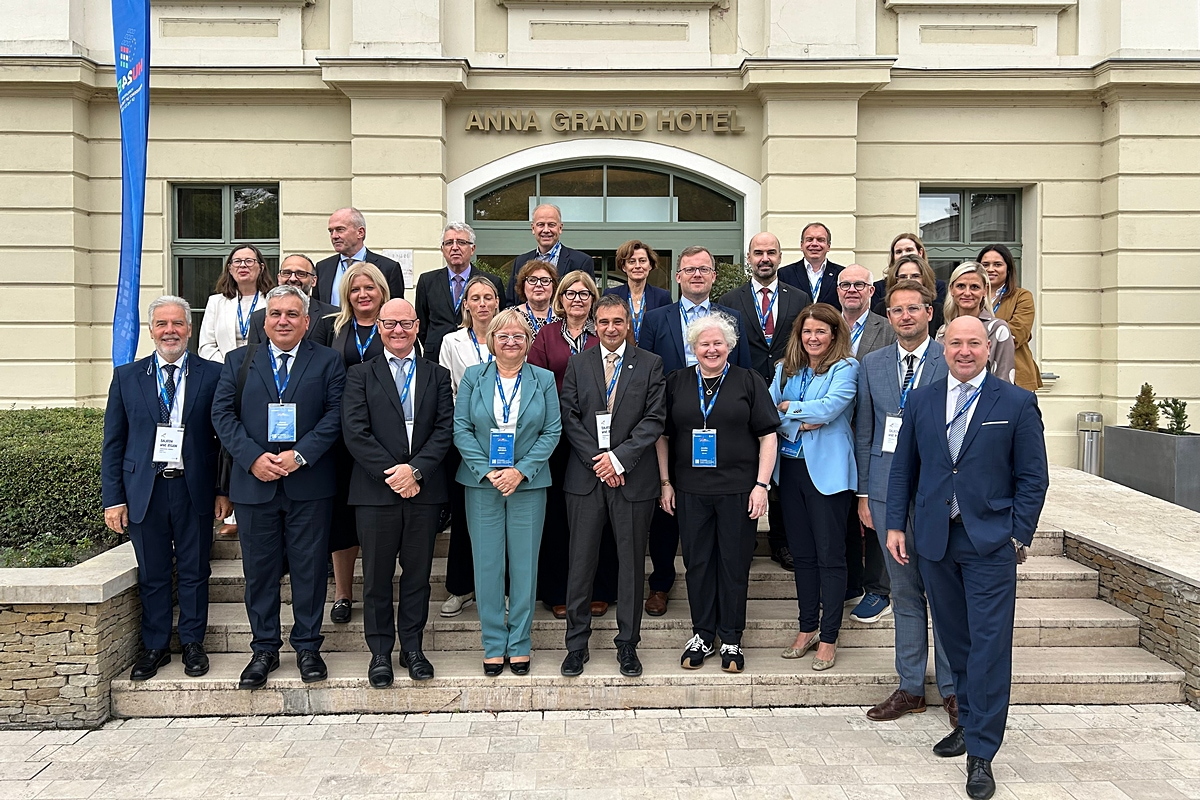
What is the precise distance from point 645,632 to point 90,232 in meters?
8.30

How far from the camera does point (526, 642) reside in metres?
4.69

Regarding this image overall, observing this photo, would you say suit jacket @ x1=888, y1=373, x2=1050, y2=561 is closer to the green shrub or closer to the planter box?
the green shrub

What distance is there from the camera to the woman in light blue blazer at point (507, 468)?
4.54 meters

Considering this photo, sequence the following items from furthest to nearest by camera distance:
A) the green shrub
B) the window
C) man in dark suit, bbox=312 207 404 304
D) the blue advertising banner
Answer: the window < the blue advertising banner < man in dark suit, bbox=312 207 404 304 < the green shrub

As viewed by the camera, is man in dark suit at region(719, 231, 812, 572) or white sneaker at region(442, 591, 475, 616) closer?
white sneaker at region(442, 591, 475, 616)

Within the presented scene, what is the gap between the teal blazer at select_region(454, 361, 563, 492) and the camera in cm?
454

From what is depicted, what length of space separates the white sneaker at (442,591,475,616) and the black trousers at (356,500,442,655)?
1.68 ft

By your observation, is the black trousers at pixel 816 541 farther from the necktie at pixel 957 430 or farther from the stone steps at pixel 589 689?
the necktie at pixel 957 430

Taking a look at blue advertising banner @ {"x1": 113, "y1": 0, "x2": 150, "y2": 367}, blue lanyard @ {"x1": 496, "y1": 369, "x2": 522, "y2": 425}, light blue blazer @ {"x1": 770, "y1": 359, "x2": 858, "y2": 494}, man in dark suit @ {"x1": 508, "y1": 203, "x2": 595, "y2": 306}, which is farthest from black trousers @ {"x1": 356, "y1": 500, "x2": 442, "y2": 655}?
blue advertising banner @ {"x1": 113, "y1": 0, "x2": 150, "y2": 367}

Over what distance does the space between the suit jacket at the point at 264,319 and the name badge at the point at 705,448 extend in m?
2.16

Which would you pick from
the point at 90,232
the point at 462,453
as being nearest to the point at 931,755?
the point at 462,453

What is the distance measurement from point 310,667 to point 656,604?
6.35 ft

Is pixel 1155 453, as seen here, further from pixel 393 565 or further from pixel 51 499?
pixel 51 499

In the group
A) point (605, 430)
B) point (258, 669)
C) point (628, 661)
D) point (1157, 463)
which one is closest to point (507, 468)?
point (605, 430)
